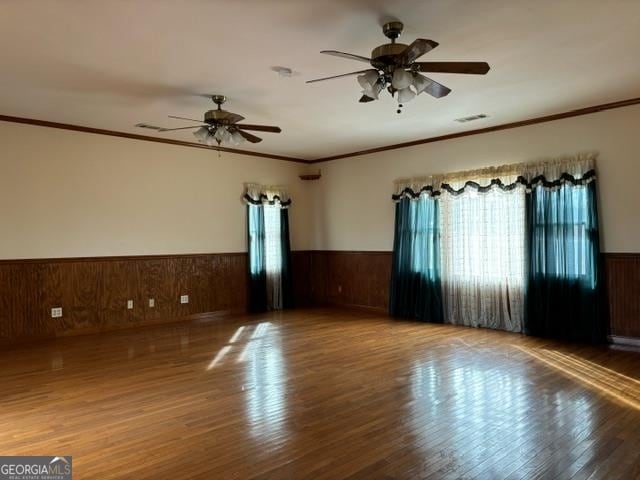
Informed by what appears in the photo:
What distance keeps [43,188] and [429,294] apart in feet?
17.7

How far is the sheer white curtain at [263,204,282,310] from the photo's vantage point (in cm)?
803

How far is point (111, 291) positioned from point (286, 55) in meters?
4.29

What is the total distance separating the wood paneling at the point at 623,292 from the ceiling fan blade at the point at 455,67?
332cm

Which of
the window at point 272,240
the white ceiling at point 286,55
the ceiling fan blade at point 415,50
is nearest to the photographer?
the ceiling fan blade at point 415,50

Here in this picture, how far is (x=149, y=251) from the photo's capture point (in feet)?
22.1

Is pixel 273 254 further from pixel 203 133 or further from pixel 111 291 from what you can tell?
pixel 203 133

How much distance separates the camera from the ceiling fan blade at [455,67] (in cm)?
314

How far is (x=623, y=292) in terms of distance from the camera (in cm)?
521

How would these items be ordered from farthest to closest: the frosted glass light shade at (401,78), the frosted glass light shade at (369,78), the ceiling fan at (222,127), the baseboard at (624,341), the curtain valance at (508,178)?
1. the curtain valance at (508,178)
2. the baseboard at (624,341)
3. the ceiling fan at (222,127)
4. the frosted glass light shade at (369,78)
5. the frosted glass light shade at (401,78)

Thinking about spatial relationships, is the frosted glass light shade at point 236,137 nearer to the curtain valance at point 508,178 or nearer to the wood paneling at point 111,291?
the wood paneling at point 111,291

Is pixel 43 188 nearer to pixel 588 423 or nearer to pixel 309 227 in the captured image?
pixel 309 227

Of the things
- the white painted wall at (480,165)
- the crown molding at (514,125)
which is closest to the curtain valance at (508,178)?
the white painted wall at (480,165)

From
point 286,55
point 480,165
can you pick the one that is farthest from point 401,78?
point 480,165

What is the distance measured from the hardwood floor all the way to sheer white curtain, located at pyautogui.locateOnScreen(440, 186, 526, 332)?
0.73 m
